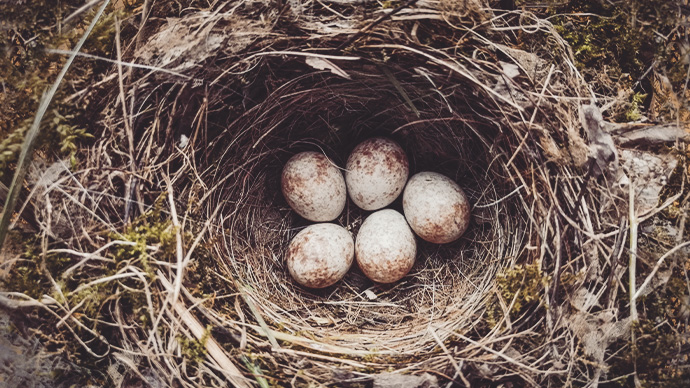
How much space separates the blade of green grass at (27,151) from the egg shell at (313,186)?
75 cm

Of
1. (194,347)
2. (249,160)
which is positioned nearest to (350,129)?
(249,160)

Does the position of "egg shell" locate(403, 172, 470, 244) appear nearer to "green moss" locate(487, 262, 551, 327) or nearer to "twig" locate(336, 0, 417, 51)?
"green moss" locate(487, 262, 551, 327)

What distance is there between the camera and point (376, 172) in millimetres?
1721

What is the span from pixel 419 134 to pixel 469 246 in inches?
17.8

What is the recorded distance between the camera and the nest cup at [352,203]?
1.58 meters

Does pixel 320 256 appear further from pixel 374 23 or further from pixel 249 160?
pixel 374 23

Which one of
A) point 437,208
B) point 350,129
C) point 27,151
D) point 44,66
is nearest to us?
point 27,151

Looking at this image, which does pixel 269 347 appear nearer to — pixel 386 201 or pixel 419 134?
pixel 386 201

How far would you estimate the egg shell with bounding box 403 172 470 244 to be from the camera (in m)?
1.67

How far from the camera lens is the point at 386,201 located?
1.81 m

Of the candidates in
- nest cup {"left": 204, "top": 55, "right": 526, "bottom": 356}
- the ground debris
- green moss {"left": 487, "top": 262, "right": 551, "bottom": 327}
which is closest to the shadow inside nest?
nest cup {"left": 204, "top": 55, "right": 526, "bottom": 356}

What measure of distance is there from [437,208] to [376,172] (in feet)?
0.80

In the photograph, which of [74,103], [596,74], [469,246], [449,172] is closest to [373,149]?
[449,172]

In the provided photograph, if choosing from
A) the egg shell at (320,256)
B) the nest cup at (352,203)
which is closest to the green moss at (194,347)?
the nest cup at (352,203)
